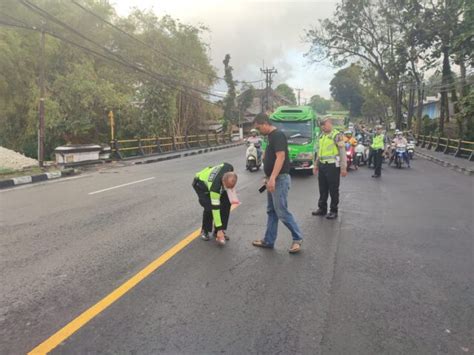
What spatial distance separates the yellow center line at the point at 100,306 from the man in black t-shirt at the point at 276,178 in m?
1.27

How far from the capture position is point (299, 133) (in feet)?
49.7

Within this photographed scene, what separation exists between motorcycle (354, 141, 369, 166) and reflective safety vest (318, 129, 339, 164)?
31.8 feet

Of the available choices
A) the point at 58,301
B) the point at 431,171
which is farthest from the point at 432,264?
the point at 431,171

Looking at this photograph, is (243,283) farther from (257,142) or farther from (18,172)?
(18,172)

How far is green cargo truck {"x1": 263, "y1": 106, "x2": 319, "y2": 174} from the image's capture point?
1445cm

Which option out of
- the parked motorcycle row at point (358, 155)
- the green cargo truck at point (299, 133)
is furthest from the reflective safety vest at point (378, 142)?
the green cargo truck at point (299, 133)

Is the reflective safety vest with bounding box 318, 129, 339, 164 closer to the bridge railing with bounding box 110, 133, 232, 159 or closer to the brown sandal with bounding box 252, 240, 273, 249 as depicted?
the brown sandal with bounding box 252, 240, 273, 249

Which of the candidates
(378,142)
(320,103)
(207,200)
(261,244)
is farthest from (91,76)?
(320,103)

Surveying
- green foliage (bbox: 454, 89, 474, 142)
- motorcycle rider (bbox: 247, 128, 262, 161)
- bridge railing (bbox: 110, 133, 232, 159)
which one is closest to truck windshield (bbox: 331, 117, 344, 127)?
green foliage (bbox: 454, 89, 474, 142)

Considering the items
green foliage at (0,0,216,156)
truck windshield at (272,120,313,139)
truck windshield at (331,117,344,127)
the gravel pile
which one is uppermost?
green foliage at (0,0,216,156)

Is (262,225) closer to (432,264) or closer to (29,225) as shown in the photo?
(432,264)

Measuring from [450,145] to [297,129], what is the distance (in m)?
14.3

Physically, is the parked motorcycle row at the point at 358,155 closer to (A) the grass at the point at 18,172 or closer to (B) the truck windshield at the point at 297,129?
(B) the truck windshield at the point at 297,129

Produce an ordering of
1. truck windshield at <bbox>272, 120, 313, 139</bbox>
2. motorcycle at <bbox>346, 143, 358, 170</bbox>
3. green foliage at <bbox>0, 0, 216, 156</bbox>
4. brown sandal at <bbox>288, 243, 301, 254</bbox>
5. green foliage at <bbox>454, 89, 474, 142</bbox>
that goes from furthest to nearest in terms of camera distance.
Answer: green foliage at <bbox>0, 0, 216, 156</bbox> → green foliage at <bbox>454, 89, 474, 142</bbox> → motorcycle at <bbox>346, 143, 358, 170</bbox> → truck windshield at <bbox>272, 120, 313, 139</bbox> → brown sandal at <bbox>288, 243, 301, 254</bbox>
